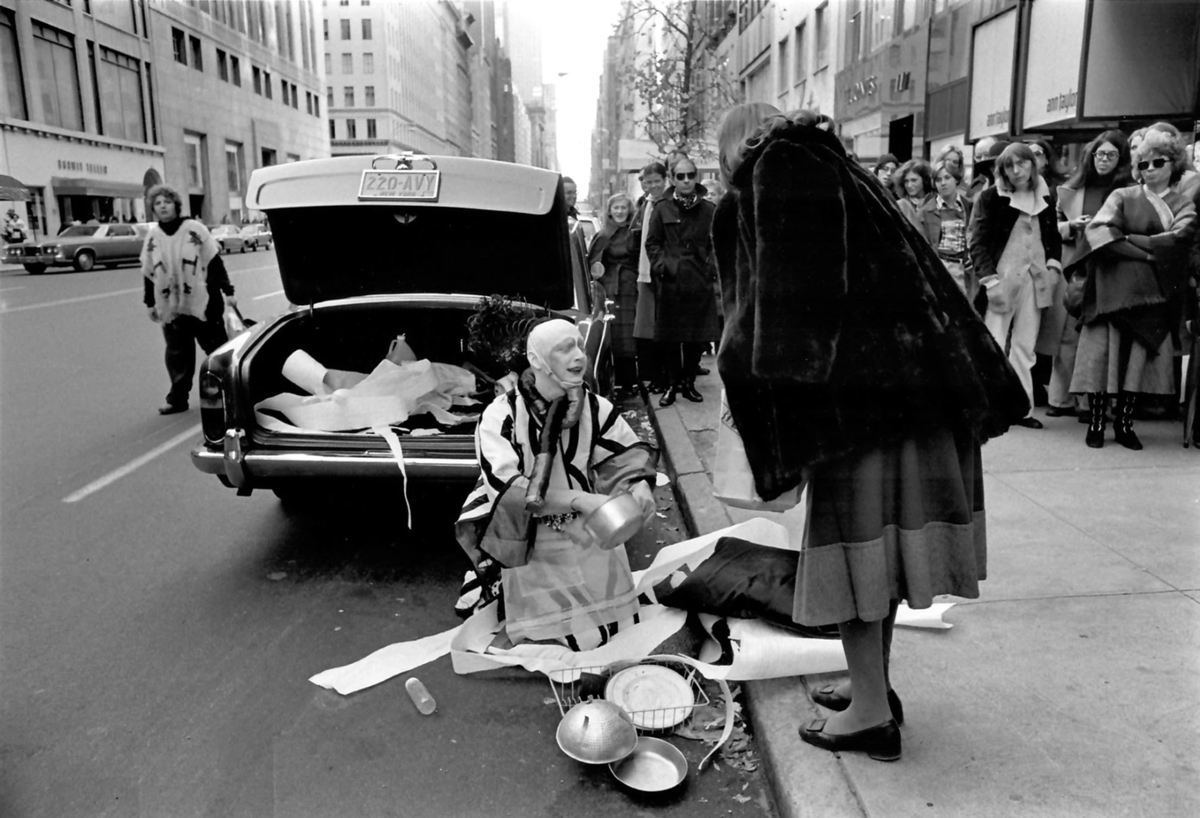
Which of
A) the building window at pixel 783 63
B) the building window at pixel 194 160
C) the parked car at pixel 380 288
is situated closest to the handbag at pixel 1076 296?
the parked car at pixel 380 288

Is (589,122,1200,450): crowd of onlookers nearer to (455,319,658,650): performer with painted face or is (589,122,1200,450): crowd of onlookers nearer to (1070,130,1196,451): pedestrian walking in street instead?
(1070,130,1196,451): pedestrian walking in street

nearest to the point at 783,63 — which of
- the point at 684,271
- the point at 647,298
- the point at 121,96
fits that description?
the point at 647,298

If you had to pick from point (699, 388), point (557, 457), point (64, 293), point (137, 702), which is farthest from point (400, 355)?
point (64, 293)

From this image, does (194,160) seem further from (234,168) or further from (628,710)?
(628,710)

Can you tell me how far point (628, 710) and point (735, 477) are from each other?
38.8 inches

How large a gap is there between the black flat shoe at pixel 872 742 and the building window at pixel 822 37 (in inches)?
906

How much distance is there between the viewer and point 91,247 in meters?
26.8

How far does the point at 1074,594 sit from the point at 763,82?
29365 millimetres

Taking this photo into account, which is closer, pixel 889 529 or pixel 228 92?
pixel 889 529

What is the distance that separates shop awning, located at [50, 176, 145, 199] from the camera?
32094 mm

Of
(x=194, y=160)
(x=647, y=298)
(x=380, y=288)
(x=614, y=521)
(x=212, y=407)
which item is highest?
(x=194, y=160)

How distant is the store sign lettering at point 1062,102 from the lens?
11.6 m

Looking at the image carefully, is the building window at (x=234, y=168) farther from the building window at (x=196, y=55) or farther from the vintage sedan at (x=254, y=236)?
the vintage sedan at (x=254, y=236)

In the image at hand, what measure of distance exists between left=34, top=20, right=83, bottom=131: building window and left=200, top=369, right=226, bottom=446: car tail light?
3229 centimetres
